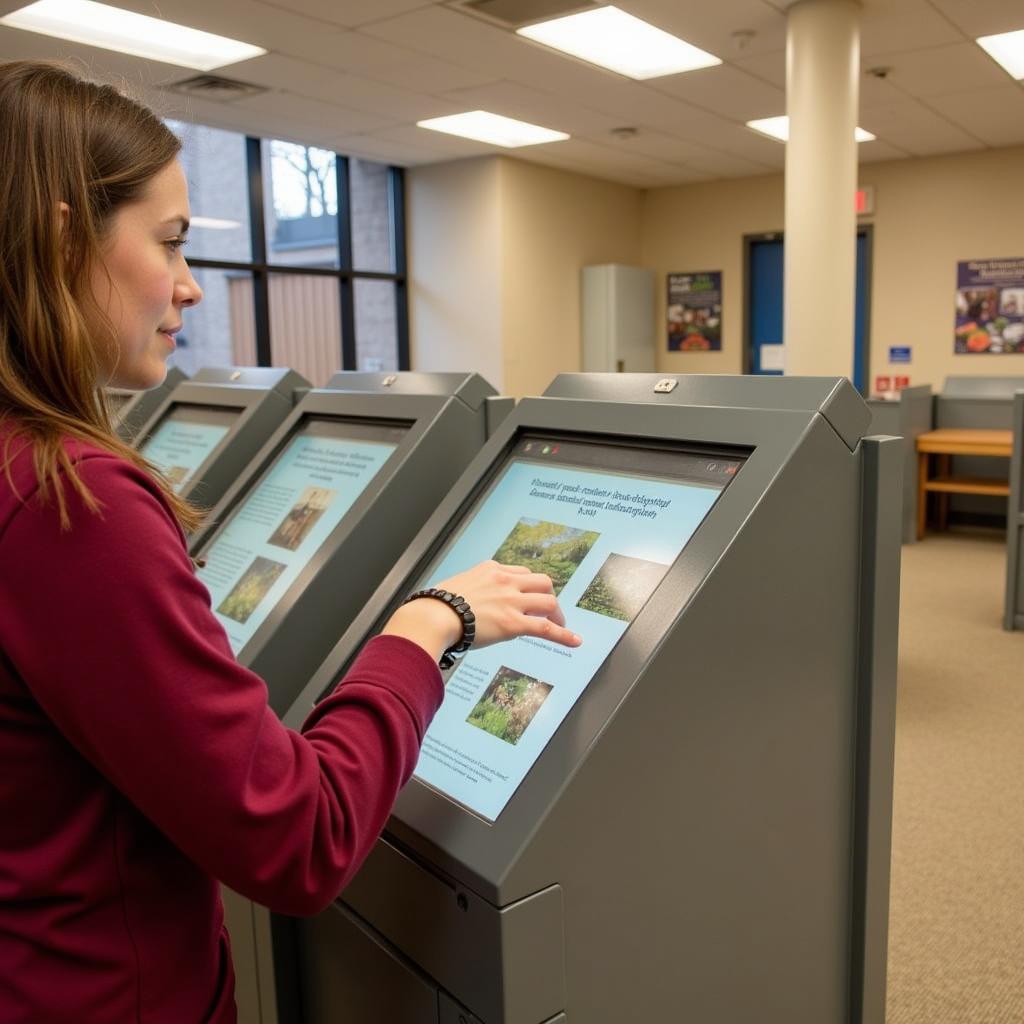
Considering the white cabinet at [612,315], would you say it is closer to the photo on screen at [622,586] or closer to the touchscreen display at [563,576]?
the touchscreen display at [563,576]

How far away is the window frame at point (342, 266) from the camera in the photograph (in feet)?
22.3

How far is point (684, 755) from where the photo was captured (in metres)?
0.91

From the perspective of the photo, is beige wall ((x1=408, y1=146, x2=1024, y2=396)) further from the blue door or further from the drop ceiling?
the drop ceiling

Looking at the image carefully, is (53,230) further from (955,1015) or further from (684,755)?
(955,1015)

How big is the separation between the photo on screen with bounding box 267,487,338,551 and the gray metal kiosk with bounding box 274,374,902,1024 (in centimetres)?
36

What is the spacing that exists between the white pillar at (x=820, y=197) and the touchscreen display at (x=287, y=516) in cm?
297

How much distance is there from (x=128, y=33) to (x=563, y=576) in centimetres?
452

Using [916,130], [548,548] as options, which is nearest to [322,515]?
[548,548]

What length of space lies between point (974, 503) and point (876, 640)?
6.21 m

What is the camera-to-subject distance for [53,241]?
2.14 feet

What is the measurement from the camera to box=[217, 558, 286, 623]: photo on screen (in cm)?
148

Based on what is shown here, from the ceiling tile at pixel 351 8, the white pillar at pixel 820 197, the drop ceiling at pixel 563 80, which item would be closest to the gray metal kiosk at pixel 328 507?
the drop ceiling at pixel 563 80

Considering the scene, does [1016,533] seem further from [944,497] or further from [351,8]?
[351,8]

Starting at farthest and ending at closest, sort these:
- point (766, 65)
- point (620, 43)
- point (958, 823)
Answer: point (766, 65), point (620, 43), point (958, 823)
